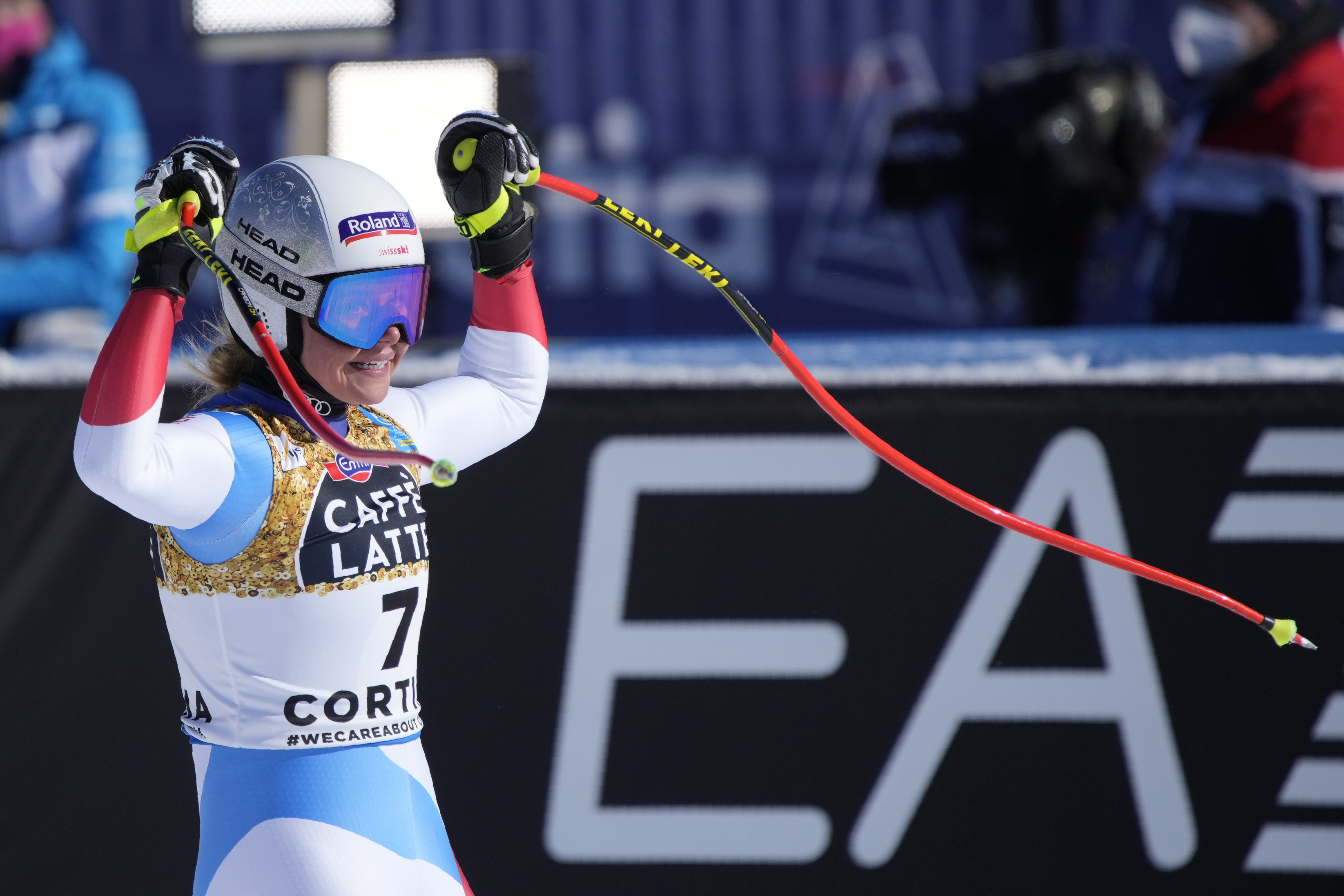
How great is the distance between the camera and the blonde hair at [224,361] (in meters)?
1.95

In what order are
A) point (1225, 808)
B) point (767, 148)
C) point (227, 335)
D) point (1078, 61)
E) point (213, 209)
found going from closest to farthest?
point (213, 209), point (227, 335), point (1225, 808), point (1078, 61), point (767, 148)

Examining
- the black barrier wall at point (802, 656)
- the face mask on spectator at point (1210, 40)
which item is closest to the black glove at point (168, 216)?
the black barrier wall at point (802, 656)

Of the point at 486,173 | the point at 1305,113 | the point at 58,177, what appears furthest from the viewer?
the point at 58,177

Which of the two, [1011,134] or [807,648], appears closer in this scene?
[807,648]

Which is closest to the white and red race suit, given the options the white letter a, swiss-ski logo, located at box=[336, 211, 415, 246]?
swiss-ski logo, located at box=[336, 211, 415, 246]

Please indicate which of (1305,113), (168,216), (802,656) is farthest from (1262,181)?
(168,216)

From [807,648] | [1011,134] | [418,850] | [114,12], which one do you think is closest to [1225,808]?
[807,648]

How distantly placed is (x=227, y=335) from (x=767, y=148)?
4.50 meters

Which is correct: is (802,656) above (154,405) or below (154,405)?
below

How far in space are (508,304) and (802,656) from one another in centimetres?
103

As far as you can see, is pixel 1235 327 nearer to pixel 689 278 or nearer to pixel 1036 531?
pixel 1036 531

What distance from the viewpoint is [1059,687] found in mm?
2742

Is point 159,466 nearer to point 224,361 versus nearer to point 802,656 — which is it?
point 224,361

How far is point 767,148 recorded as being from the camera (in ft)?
20.3
